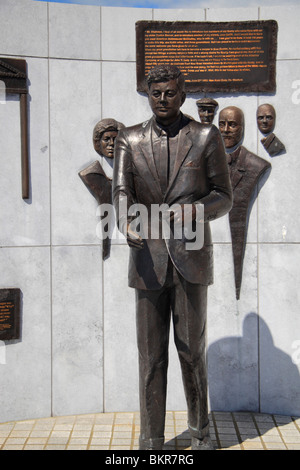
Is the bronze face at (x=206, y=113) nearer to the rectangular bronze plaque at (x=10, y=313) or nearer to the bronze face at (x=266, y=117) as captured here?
the bronze face at (x=266, y=117)

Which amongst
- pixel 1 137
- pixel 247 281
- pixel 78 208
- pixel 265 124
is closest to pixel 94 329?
pixel 78 208

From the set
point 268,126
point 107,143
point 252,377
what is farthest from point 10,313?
point 268,126

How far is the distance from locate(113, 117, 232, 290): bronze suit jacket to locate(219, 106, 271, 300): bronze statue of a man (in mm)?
1327

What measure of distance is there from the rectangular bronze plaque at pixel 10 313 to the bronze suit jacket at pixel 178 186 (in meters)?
1.66

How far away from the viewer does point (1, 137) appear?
4.71m

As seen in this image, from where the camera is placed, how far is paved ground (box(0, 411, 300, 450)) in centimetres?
424

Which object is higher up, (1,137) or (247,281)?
(1,137)

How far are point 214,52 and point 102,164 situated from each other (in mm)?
1401

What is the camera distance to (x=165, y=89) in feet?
10.9

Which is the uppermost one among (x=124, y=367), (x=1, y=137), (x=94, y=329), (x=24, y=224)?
(x=1, y=137)

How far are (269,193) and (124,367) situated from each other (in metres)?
2.04

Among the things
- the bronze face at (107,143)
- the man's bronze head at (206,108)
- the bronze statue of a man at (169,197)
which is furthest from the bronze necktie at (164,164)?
the man's bronze head at (206,108)

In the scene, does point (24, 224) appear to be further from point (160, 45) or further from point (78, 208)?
point (160, 45)
